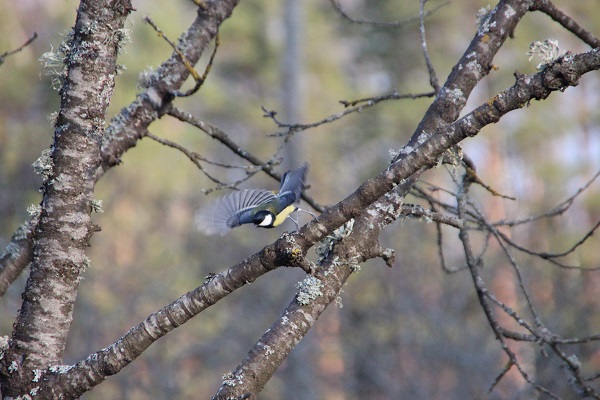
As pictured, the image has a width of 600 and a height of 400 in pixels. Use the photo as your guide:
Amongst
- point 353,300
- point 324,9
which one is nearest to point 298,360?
point 353,300

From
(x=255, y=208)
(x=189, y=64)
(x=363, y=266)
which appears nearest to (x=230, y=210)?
(x=255, y=208)

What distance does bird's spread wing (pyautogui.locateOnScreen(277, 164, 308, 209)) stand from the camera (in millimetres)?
3030

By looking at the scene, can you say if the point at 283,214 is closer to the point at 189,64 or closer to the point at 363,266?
the point at 189,64

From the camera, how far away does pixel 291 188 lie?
10.1 feet

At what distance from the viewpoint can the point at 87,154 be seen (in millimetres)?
2238

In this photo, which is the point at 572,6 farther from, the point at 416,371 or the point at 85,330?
the point at 85,330

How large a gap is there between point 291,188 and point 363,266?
25.2 ft

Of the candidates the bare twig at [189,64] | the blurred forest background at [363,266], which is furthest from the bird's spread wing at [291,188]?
the blurred forest background at [363,266]

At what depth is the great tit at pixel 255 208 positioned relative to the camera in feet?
9.94

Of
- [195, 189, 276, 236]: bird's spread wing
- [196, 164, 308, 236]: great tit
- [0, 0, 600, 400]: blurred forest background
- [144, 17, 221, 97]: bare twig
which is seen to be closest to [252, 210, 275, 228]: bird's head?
[196, 164, 308, 236]: great tit

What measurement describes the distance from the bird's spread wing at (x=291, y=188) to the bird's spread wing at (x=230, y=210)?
85 millimetres

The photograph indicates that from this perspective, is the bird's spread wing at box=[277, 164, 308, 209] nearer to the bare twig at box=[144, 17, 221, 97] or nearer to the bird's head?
the bird's head

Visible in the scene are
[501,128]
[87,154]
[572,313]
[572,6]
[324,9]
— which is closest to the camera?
[87,154]

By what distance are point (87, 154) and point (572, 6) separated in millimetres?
16451
